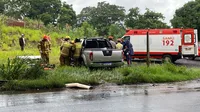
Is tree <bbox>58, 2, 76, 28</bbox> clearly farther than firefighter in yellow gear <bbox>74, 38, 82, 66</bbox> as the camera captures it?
Yes

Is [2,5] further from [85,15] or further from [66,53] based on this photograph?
[66,53]

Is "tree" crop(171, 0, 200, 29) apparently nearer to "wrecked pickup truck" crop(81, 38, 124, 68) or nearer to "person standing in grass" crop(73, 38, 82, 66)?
"wrecked pickup truck" crop(81, 38, 124, 68)

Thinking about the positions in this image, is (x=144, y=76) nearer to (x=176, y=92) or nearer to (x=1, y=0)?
(x=176, y=92)

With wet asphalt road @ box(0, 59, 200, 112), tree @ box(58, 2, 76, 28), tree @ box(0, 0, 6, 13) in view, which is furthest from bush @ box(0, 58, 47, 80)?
tree @ box(0, 0, 6, 13)

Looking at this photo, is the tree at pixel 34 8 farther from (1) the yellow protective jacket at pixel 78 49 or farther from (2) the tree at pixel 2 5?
(1) the yellow protective jacket at pixel 78 49

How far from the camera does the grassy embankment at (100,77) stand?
38.4 ft

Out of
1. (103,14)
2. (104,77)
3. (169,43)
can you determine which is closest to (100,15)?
(103,14)

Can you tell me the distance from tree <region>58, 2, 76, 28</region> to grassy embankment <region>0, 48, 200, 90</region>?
55.3 m

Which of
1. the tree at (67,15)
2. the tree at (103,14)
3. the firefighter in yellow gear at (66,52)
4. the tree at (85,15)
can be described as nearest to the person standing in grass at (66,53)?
the firefighter in yellow gear at (66,52)

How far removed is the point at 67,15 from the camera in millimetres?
71938

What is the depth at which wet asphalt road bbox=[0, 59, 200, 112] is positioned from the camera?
319 inches

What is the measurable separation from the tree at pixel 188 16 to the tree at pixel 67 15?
87.0ft

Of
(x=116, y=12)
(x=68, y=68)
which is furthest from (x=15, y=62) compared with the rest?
(x=116, y=12)

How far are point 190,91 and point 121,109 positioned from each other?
14.1ft
